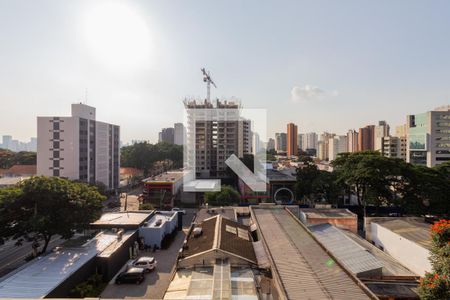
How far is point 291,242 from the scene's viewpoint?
1187cm

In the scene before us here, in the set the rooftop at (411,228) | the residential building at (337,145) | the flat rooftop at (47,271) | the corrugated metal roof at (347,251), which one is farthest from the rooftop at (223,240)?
the residential building at (337,145)

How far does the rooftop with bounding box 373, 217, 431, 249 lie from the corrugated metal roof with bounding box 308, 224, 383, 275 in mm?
3165

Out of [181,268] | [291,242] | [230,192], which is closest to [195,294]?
[181,268]

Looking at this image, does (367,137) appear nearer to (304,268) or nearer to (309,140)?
(309,140)

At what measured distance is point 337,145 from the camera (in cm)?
9631

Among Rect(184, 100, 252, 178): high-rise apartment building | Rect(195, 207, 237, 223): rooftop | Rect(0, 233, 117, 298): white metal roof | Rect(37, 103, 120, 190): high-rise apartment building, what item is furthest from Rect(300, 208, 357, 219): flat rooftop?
Rect(184, 100, 252, 178): high-rise apartment building

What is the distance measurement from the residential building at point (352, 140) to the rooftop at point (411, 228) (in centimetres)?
7012

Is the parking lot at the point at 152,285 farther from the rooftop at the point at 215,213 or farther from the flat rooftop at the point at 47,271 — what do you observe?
the rooftop at the point at 215,213

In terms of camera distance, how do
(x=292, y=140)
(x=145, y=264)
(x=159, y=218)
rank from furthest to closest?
1. (x=292, y=140)
2. (x=159, y=218)
3. (x=145, y=264)

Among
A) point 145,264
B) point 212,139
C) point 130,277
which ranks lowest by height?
point 130,277

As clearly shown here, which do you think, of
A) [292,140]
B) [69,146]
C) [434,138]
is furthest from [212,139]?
[292,140]

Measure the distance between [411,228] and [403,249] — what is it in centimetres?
212

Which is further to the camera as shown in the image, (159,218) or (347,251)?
(159,218)

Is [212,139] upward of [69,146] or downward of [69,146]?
upward
